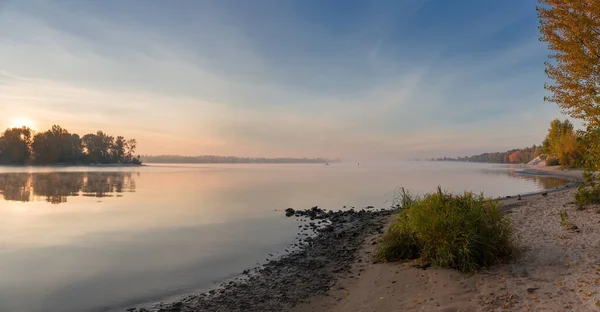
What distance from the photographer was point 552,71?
18.3m

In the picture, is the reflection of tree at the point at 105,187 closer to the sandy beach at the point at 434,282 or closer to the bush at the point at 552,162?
the sandy beach at the point at 434,282

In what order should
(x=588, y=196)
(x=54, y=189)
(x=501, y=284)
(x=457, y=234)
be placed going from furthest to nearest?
(x=54, y=189) → (x=588, y=196) → (x=457, y=234) → (x=501, y=284)

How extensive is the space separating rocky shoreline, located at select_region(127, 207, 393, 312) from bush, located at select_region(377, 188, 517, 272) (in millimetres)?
2276

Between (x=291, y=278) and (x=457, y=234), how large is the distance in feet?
18.1

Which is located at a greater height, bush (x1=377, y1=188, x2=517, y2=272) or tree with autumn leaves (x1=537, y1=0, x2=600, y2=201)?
tree with autumn leaves (x1=537, y1=0, x2=600, y2=201)

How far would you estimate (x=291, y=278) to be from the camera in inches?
449

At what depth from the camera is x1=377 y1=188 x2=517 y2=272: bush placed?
8.70m

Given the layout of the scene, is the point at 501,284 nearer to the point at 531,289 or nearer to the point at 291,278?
the point at 531,289

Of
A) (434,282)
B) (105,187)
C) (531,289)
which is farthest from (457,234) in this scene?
(105,187)

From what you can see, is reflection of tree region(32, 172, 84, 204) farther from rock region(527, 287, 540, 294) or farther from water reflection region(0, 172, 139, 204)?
rock region(527, 287, 540, 294)

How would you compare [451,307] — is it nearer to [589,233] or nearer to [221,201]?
[589,233]

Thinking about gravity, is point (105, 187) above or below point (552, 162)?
below

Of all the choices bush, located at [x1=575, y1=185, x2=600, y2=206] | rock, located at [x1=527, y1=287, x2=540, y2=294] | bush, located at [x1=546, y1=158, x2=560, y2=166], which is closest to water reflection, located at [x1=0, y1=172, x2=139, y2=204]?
rock, located at [x1=527, y1=287, x2=540, y2=294]

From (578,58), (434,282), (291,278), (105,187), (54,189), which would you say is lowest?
(105,187)
